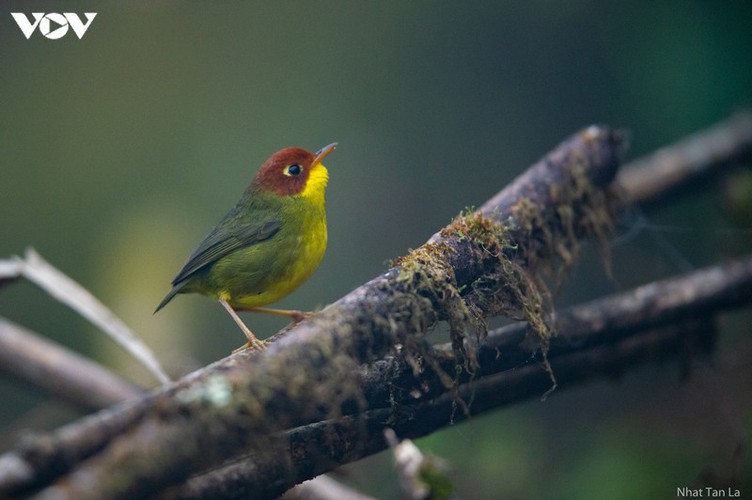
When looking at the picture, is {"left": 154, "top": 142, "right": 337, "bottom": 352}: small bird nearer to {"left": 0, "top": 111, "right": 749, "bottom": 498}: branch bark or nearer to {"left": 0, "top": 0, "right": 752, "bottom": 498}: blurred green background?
{"left": 0, "top": 111, "right": 749, "bottom": 498}: branch bark

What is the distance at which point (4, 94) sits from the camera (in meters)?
6.87

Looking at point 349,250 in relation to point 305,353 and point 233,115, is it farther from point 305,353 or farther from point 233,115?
point 305,353

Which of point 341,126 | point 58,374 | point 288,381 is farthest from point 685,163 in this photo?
point 58,374

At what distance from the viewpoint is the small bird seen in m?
3.33

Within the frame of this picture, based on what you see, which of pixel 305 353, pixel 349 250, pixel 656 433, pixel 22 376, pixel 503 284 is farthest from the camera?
pixel 349 250

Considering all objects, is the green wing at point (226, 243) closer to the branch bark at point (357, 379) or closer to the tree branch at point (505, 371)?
the branch bark at point (357, 379)

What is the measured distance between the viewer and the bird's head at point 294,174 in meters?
3.63

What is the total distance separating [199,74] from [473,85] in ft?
10.4

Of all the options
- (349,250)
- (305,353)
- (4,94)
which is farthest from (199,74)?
(305,353)

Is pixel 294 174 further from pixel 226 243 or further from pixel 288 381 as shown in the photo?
pixel 288 381

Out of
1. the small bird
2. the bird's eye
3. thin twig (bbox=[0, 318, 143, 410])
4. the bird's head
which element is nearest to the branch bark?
the small bird

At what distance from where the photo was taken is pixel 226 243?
3506 mm

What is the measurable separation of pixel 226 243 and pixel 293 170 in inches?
22.4

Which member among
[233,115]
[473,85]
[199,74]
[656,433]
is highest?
[199,74]
